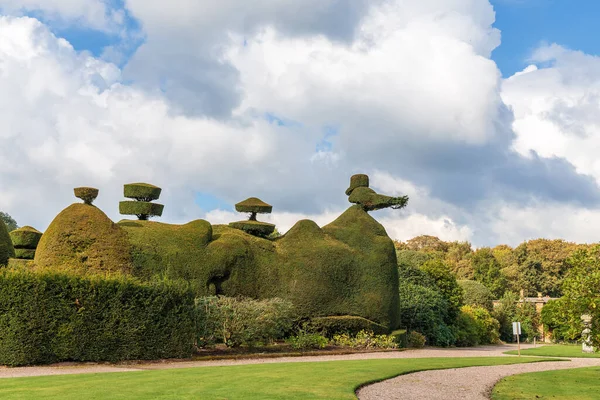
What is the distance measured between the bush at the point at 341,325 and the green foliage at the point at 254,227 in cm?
471

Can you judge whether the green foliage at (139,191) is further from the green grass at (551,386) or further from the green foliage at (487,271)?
the green foliage at (487,271)

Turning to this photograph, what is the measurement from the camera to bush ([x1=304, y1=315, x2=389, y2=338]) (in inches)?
1021

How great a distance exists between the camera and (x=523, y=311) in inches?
2084

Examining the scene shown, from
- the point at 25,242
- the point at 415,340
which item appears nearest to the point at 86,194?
the point at 25,242

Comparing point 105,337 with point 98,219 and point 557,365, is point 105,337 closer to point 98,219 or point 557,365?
point 98,219

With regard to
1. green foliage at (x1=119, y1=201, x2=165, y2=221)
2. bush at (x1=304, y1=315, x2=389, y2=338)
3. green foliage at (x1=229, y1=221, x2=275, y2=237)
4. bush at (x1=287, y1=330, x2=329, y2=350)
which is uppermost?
green foliage at (x1=119, y1=201, x2=165, y2=221)

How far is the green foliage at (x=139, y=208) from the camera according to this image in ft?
86.9

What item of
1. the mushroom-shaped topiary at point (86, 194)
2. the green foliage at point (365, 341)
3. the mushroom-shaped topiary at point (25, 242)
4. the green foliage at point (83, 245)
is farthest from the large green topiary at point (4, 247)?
the green foliage at point (365, 341)

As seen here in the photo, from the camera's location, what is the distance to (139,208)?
86.9ft

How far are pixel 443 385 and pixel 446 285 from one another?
23.5 metres

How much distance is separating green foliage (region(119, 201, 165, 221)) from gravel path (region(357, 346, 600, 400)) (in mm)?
14596

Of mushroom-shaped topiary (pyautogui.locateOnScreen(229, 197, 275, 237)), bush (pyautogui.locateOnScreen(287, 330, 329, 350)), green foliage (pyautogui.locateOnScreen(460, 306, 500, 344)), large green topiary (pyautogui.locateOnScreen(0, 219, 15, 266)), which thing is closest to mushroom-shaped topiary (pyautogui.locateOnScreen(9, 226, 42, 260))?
large green topiary (pyautogui.locateOnScreen(0, 219, 15, 266))

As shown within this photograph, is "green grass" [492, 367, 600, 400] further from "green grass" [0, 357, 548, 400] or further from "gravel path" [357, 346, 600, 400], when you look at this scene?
"green grass" [0, 357, 548, 400]

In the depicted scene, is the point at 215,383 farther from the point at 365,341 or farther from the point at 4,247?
the point at 4,247
